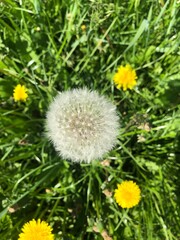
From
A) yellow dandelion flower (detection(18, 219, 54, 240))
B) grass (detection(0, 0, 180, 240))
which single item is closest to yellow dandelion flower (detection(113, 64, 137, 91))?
grass (detection(0, 0, 180, 240))

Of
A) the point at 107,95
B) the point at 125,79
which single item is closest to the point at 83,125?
the point at 125,79

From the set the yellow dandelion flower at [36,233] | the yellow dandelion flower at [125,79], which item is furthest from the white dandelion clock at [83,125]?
the yellow dandelion flower at [36,233]

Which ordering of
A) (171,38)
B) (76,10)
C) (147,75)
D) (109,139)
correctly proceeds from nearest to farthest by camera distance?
(109,139) → (76,10) → (171,38) → (147,75)

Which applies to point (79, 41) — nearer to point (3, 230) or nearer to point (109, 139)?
point (109, 139)

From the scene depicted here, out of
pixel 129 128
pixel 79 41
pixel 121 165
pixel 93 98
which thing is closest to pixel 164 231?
pixel 121 165

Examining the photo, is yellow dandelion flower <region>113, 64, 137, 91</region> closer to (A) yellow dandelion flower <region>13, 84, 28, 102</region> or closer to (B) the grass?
(B) the grass

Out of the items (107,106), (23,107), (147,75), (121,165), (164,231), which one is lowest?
(164,231)

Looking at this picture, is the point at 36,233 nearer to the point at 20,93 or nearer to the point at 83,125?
the point at 83,125
